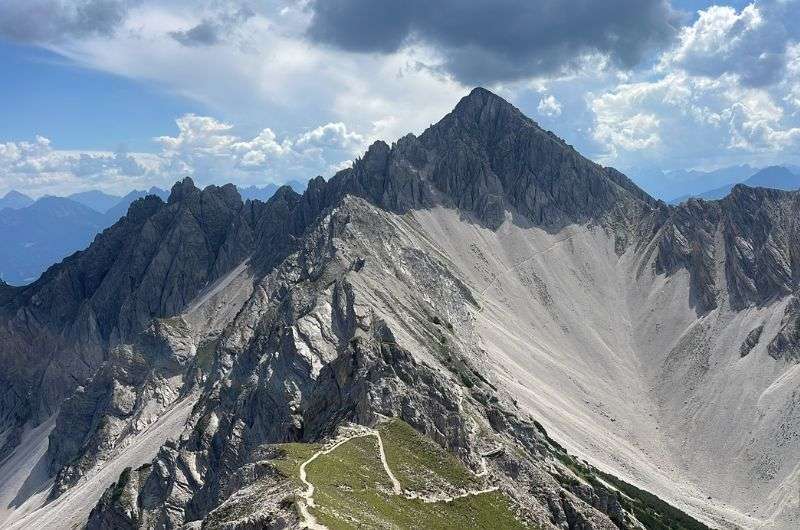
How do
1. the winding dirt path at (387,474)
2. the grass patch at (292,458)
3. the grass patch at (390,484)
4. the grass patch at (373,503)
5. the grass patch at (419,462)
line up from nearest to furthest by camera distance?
the winding dirt path at (387,474), the grass patch at (373,503), the grass patch at (390,484), the grass patch at (292,458), the grass patch at (419,462)

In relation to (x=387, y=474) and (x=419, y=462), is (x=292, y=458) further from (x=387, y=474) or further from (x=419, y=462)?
(x=419, y=462)

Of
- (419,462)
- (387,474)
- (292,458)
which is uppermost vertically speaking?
(292,458)

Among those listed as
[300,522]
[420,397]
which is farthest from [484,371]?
[300,522]

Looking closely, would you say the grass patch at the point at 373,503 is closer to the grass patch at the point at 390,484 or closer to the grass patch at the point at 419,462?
the grass patch at the point at 390,484

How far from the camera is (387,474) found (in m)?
72.1

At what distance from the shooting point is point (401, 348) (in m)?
111

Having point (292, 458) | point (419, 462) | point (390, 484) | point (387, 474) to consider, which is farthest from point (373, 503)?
point (419, 462)

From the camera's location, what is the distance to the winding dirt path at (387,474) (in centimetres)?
5397

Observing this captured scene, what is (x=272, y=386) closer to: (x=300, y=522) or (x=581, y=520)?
(x=581, y=520)

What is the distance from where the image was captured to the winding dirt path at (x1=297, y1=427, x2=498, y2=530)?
177 feet

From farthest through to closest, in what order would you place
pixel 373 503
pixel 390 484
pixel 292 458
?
pixel 292 458 → pixel 390 484 → pixel 373 503

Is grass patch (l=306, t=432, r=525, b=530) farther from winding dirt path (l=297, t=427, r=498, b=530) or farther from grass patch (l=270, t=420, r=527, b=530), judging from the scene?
winding dirt path (l=297, t=427, r=498, b=530)

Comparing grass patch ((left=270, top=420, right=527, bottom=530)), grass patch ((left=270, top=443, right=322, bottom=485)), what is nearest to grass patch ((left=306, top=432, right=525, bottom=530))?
grass patch ((left=270, top=420, right=527, bottom=530))

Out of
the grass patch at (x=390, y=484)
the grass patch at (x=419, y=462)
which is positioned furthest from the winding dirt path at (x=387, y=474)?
the grass patch at (x=419, y=462)
